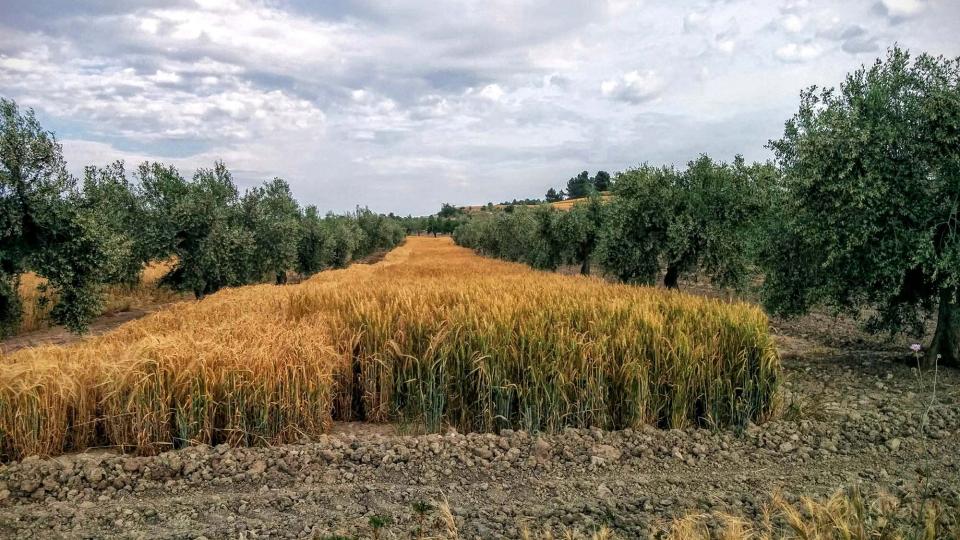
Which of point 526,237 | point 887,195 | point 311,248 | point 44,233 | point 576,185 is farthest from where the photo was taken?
point 576,185

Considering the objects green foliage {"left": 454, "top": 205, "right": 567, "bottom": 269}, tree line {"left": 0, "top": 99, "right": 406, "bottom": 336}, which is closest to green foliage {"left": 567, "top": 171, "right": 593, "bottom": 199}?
green foliage {"left": 454, "top": 205, "right": 567, "bottom": 269}

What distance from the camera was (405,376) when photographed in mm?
8008

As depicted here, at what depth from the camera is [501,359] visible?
7508 mm

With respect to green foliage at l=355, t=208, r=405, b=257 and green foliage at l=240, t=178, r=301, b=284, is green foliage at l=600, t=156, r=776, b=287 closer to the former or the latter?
green foliage at l=240, t=178, r=301, b=284

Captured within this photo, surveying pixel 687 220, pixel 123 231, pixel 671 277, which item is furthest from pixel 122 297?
pixel 687 220

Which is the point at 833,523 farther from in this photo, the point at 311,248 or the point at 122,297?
the point at 311,248

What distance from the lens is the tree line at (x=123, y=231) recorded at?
14.8m

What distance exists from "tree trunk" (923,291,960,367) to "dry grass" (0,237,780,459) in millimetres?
5522

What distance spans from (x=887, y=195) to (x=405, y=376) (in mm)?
9945

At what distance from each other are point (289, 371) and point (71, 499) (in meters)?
2.54

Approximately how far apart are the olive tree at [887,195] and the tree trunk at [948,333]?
0.02 metres

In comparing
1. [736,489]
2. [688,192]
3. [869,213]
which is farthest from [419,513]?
[688,192]

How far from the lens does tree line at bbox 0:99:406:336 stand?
14.8 meters

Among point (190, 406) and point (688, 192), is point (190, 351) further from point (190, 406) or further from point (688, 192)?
point (688, 192)
